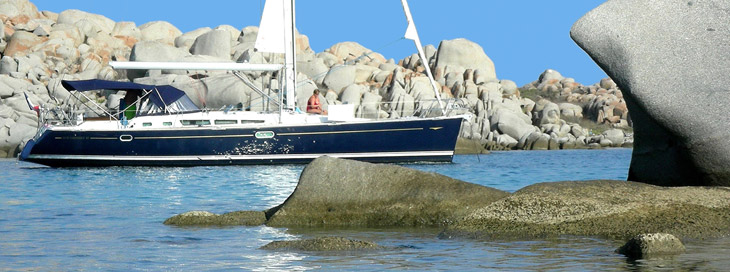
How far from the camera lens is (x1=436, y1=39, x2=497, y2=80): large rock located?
87.9 meters

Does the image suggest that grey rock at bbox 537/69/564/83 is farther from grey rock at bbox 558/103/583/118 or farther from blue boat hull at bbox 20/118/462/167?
blue boat hull at bbox 20/118/462/167

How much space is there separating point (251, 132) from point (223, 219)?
23.4 metres

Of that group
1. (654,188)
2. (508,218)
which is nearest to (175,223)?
(508,218)

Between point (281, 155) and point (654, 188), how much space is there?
88.6 feet

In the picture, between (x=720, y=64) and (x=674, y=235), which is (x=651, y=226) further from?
(x=720, y=64)

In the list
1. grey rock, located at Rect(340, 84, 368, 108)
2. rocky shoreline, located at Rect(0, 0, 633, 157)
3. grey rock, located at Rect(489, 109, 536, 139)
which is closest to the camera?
rocky shoreline, located at Rect(0, 0, 633, 157)

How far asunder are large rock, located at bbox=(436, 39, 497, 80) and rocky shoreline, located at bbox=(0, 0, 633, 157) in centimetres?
8

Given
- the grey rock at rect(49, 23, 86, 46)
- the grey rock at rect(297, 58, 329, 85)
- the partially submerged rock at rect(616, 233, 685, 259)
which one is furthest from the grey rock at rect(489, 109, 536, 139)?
the partially submerged rock at rect(616, 233, 685, 259)

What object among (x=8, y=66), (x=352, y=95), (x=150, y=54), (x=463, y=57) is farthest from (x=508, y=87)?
(x=8, y=66)

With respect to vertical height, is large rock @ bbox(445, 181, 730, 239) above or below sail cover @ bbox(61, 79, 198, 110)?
below

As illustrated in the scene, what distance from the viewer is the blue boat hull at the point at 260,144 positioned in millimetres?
38312

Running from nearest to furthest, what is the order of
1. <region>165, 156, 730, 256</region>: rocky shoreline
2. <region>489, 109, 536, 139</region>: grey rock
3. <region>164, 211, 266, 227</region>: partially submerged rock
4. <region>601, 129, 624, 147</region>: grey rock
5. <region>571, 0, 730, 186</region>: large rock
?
<region>165, 156, 730, 256</region>: rocky shoreline → <region>571, 0, 730, 186</region>: large rock → <region>164, 211, 266, 227</region>: partially submerged rock → <region>489, 109, 536, 139</region>: grey rock → <region>601, 129, 624, 147</region>: grey rock

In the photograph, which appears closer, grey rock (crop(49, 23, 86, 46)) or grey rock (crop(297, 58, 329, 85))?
grey rock (crop(297, 58, 329, 85))

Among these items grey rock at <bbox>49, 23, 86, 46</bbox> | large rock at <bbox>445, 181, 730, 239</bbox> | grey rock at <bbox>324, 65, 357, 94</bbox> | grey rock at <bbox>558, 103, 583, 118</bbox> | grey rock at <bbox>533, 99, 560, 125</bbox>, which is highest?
grey rock at <bbox>49, 23, 86, 46</bbox>
